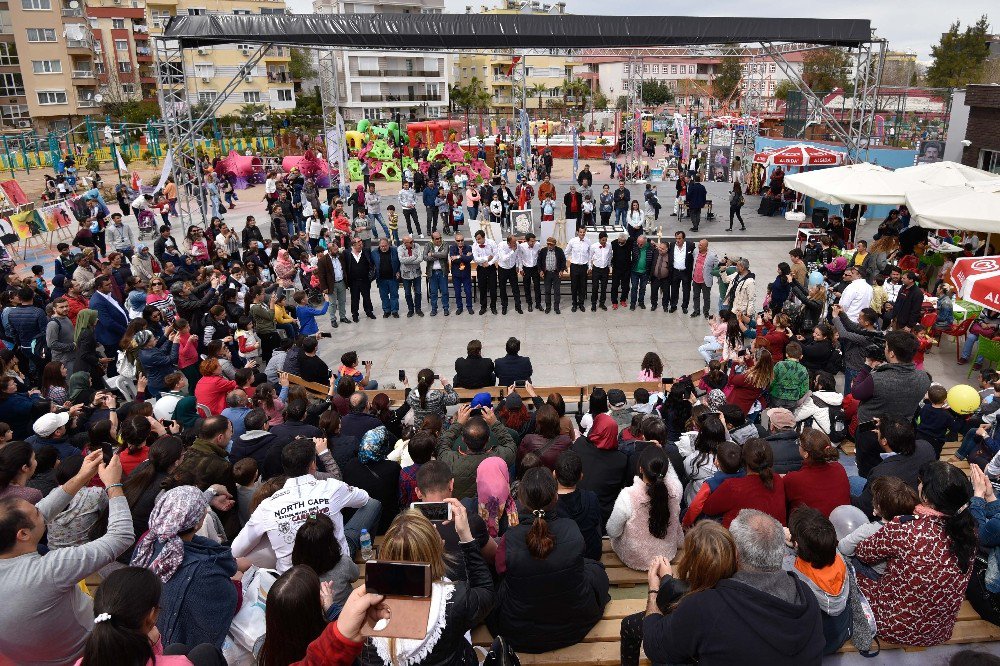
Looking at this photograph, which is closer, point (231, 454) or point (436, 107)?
point (231, 454)

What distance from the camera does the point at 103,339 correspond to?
890 cm

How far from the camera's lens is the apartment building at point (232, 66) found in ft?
179

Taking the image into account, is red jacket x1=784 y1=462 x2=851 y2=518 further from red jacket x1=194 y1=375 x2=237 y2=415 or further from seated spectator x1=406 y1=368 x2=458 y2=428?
red jacket x1=194 y1=375 x2=237 y2=415

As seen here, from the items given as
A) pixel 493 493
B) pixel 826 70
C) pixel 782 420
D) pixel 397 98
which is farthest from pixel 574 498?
pixel 397 98

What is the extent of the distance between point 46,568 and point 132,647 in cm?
106

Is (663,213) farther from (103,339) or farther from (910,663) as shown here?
(910,663)

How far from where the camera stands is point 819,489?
14.4 ft

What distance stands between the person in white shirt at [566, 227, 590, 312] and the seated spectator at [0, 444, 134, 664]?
9720 mm

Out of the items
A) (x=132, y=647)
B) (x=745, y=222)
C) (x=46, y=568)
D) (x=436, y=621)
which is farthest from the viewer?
(x=745, y=222)

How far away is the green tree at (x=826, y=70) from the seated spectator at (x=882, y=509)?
161 ft

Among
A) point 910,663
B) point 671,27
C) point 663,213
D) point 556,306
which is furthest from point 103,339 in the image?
point 663,213

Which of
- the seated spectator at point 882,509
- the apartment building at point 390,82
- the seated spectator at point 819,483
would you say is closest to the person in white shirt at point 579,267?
the seated spectator at point 819,483

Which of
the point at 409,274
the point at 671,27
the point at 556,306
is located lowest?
the point at 556,306

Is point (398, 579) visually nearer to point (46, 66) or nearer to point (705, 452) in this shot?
point (705, 452)
